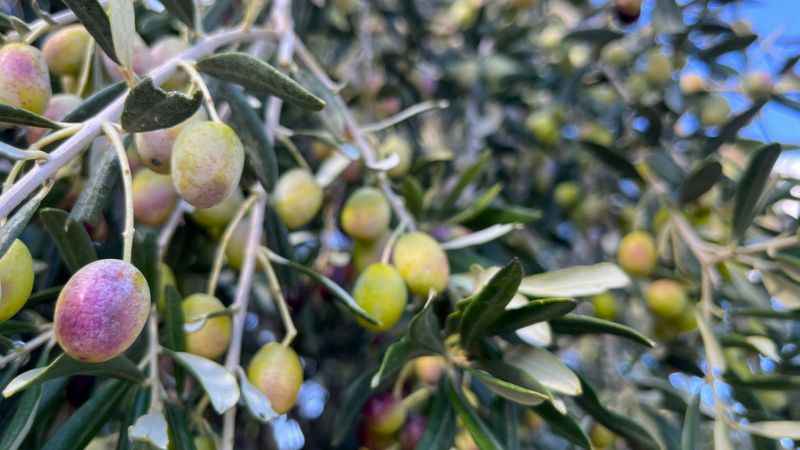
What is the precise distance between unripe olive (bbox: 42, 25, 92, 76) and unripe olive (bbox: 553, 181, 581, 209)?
1.21 m

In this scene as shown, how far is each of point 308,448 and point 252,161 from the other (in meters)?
1.01

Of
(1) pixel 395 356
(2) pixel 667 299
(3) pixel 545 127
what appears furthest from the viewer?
(3) pixel 545 127

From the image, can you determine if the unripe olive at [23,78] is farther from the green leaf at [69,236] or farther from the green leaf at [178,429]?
the green leaf at [178,429]

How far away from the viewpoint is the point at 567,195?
1887 millimetres

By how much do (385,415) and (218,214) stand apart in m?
0.45

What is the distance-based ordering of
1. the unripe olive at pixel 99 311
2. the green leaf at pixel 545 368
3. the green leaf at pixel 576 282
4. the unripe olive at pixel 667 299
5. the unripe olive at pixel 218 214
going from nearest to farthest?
the unripe olive at pixel 99 311 → the green leaf at pixel 545 368 → the green leaf at pixel 576 282 → the unripe olive at pixel 218 214 → the unripe olive at pixel 667 299

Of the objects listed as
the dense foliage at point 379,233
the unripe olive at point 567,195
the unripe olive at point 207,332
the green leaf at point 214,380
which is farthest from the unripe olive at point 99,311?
the unripe olive at point 567,195

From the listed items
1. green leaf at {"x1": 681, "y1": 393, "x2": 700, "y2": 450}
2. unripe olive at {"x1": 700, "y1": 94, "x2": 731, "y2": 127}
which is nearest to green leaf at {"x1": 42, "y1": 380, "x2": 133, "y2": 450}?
green leaf at {"x1": 681, "y1": 393, "x2": 700, "y2": 450}

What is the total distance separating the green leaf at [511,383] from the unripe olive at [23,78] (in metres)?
0.60

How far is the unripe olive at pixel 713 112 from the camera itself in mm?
1713

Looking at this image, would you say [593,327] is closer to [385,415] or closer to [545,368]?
[545,368]

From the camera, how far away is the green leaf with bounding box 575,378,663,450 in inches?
40.7

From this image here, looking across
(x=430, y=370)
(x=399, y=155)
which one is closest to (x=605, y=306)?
(x=430, y=370)

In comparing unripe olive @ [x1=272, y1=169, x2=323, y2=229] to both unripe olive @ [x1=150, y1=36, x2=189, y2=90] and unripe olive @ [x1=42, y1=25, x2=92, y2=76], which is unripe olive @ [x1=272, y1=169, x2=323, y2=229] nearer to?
unripe olive @ [x1=150, y1=36, x2=189, y2=90]
